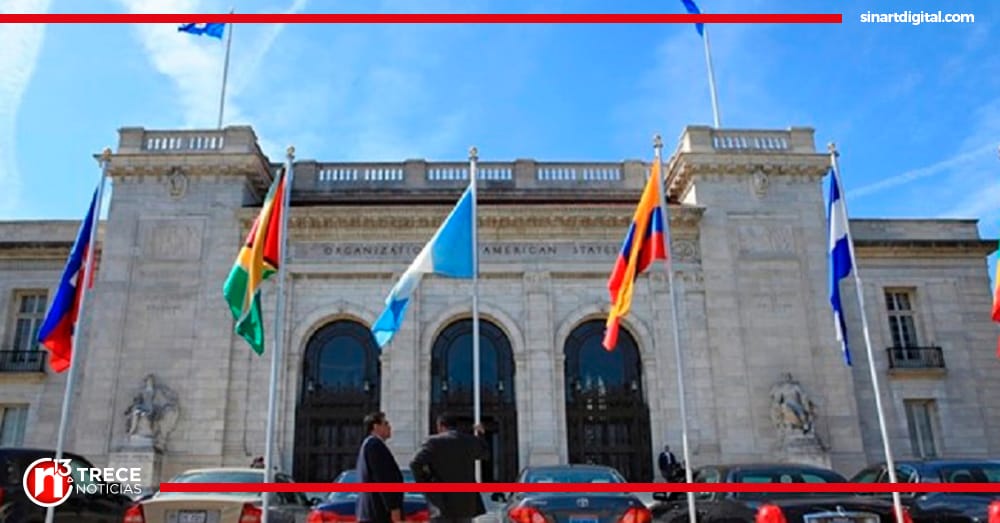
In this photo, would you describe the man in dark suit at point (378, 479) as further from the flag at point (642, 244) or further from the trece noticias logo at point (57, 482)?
the flag at point (642, 244)

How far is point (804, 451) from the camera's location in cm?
2302

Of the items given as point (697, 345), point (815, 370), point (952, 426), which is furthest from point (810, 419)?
point (952, 426)

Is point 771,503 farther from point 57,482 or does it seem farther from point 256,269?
point 57,482

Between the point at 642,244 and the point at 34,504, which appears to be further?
the point at 642,244

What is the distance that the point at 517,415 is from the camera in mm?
24094

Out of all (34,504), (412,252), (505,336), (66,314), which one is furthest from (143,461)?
(34,504)

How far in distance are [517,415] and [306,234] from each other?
9.03 meters

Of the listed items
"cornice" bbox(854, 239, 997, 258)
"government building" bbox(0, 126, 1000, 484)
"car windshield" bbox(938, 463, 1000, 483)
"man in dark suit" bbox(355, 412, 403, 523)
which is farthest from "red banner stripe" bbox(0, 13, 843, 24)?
"cornice" bbox(854, 239, 997, 258)

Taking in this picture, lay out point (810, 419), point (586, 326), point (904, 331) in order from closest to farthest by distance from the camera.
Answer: point (810, 419) < point (586, 326) < point (904, 331)

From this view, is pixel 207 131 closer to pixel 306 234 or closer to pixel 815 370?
pixel 306 234

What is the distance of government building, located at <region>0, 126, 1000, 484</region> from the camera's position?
77.5 ft

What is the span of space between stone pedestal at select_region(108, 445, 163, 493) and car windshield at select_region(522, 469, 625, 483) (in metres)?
14.3

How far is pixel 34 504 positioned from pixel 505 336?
1576cm

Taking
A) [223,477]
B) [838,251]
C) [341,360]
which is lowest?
[223,477]
